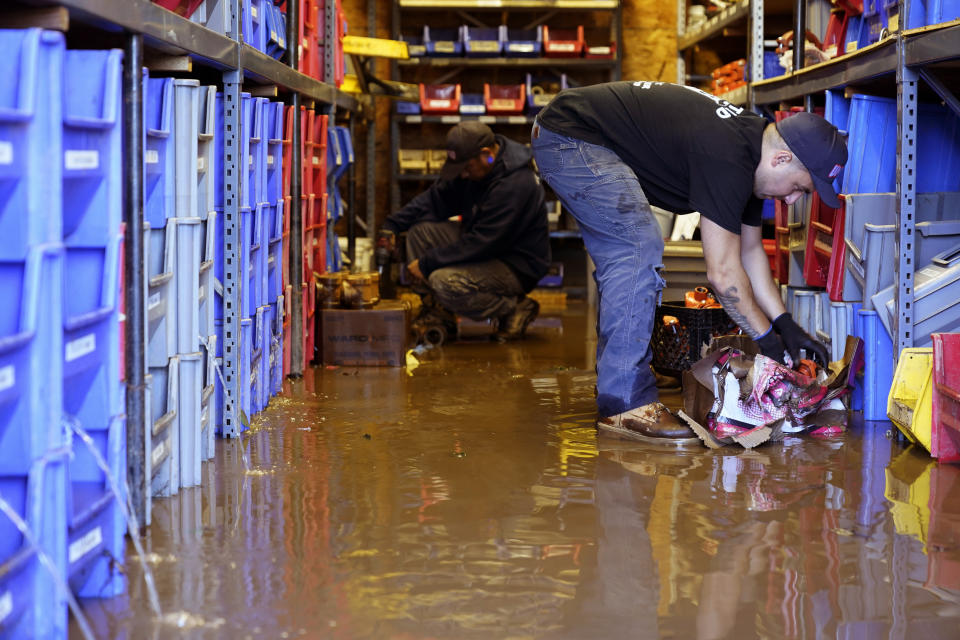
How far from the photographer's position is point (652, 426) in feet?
12.5

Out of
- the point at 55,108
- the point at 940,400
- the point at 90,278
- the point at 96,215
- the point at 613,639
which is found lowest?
the point at 613,639

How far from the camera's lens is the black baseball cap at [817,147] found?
11.3 ft

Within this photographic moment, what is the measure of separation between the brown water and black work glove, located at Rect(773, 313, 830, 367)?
1.14 feet

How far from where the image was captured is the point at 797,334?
3668 mm

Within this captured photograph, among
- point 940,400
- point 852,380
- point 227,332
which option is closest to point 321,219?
point 227,332

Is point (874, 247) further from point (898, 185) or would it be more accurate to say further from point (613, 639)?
point (613, 639)

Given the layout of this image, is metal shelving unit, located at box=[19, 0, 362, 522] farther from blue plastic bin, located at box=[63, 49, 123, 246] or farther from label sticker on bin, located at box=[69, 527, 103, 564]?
label sticker on bin, located at box=[69, 527, 103, 564]

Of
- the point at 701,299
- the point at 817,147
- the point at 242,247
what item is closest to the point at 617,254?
the point at 817,147

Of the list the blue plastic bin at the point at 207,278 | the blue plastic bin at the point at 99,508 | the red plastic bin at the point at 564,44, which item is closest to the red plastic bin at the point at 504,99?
the red plastic bin at the point at 564,44

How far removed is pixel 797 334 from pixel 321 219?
9.99ft

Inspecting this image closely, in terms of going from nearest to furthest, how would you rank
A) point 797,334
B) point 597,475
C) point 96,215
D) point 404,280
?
1. point 96,215
2. point 597,475
3. point 797,334
4. point 404,280

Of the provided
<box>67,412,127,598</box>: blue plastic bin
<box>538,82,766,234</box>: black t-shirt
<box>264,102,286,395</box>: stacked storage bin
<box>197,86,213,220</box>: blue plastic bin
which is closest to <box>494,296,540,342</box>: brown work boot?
<box>264,102,286,395</box>: stacked storage bin

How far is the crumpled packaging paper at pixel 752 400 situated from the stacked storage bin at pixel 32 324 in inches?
95.1

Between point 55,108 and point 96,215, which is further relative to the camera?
point 96,215
